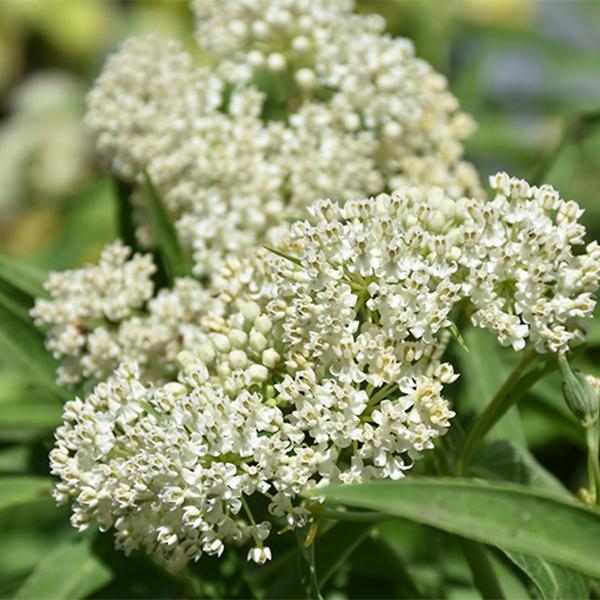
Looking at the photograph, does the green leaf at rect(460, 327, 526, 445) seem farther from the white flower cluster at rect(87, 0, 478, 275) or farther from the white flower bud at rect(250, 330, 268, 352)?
the white flower bud at rect(250, 330, 268, 352)

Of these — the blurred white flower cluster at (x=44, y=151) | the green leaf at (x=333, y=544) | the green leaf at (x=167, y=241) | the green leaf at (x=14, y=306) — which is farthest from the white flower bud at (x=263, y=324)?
the blurred white flower cluster at (x=44, y=151)

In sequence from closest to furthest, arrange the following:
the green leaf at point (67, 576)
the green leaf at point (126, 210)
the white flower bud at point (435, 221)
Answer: the white flower bud at point (435, 221)
the green leaf at point (67, 576)
the green leaf at point (126, 210)

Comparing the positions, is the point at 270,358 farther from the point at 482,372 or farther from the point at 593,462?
the point at 482,372

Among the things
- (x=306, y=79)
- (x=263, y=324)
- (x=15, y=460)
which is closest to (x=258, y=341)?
(x=263, y=324)

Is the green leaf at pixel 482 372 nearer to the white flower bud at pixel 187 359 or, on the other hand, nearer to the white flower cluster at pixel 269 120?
the white flower cluster at pixel 269 120

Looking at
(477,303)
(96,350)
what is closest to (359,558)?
(96,350)

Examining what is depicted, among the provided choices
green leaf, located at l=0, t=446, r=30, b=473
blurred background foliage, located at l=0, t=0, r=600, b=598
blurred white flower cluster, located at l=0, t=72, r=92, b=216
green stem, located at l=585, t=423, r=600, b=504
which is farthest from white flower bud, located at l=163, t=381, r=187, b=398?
blurred white flower cluster, located at l=0, t=72, r=92, b=216

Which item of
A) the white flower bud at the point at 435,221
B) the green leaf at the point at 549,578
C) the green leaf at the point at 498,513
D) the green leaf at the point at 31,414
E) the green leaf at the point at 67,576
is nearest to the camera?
the green leaf at the point at 498,513

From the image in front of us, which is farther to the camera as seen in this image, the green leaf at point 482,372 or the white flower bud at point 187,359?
the green leaf at point 482,372
